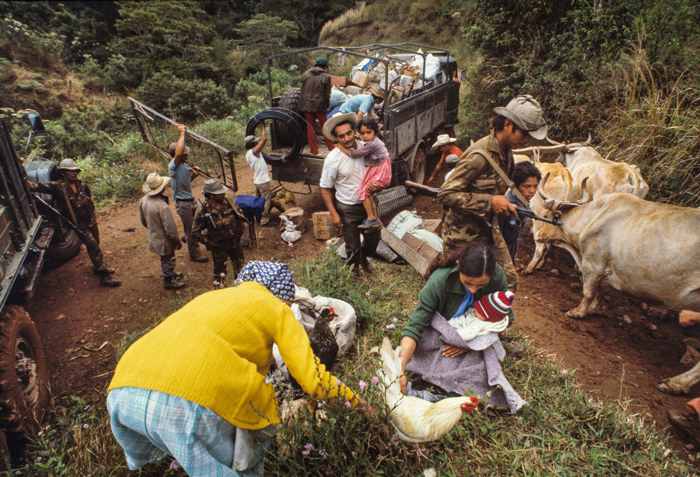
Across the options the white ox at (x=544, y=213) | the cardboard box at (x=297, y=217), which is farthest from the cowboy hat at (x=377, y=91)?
the white ox at (x=544, y=213)

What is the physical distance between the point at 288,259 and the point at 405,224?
1.93 meters

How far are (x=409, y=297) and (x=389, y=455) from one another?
2211mm

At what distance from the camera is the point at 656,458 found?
252 cm

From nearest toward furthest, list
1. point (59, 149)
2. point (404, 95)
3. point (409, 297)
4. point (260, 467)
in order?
point (260, 467) < point (409, 297) < point (404, 95) < point (59, 149)

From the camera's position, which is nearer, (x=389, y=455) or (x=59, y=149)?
(x=389, y=455)

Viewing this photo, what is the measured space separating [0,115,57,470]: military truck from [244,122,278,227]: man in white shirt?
9.10 ft

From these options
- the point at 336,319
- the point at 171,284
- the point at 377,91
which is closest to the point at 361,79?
the point at 377,91

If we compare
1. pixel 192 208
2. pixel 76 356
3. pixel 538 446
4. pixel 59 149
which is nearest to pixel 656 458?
pixel 538 446

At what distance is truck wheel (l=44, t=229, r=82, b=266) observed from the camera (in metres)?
5.54

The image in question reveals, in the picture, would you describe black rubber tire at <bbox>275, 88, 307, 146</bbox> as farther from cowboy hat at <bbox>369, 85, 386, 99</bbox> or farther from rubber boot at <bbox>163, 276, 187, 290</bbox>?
rubber boot at <bbox>163, 276, 187, 290</bbox>

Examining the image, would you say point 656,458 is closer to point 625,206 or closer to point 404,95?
point 625,206

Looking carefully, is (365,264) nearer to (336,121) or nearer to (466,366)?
(336,121)

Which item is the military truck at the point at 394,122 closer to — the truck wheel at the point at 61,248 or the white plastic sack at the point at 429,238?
the white plastic sack at the point at 429,238

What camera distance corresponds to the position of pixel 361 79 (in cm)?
798
